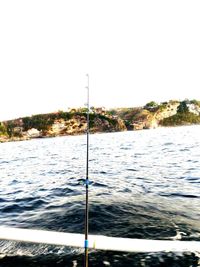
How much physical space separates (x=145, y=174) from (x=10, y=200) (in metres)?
9.25

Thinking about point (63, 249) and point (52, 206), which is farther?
point (52, 206)

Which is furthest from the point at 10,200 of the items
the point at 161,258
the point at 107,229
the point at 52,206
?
the point at 161,258

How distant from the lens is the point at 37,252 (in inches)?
287

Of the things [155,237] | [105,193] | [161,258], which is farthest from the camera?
[105,193]

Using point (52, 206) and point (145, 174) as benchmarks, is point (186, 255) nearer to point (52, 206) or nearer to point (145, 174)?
point (52, 206)

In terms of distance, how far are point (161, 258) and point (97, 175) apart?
13.5 meters

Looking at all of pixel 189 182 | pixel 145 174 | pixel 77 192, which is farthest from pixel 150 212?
pixel 145 174

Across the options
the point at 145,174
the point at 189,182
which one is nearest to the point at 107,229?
the point at 189,182

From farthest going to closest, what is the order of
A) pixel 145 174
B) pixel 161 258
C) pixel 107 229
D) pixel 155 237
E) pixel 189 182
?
pixel 145 174 < pixel 189 182 < pixel 107 229 < pixel 155 237 < pixel 161 258

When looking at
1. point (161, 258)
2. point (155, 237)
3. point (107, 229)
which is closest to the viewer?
point (161, 258)

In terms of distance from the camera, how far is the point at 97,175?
20.3 metres

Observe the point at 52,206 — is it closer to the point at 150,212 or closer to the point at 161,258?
the point at 150,212

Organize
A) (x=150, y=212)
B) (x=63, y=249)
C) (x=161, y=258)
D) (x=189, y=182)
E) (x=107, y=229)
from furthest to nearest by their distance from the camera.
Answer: (x=189, y=182) < (x=150, y=212) < (x=107, y=229) < (x=63, y=249) < (x=161, y=258)

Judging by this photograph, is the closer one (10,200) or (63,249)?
(63,249)
